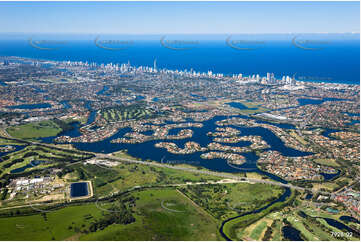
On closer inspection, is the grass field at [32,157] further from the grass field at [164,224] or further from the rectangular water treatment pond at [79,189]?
the grass field at [164,224]

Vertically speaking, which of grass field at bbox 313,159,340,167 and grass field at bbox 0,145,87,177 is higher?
grass field at bbox 313,159,340,167

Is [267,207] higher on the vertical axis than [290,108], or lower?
lower

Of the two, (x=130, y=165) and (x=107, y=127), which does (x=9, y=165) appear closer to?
(x=130, y=165)

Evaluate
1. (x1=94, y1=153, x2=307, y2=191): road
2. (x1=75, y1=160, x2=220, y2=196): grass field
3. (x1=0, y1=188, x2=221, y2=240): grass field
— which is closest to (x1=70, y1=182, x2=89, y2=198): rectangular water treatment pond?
(x1=75, y1=160, x2=220, y2=196): grass field

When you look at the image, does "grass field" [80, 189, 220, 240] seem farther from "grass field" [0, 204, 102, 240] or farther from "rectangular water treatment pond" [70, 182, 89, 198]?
"rectangular water treatment pond" [70, 182, 89, 198]

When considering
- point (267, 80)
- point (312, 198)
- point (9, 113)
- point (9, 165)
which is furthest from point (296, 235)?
point (267, 80)

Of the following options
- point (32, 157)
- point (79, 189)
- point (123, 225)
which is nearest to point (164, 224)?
→ point (123, 225)

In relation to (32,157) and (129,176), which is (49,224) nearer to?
(129,176)
